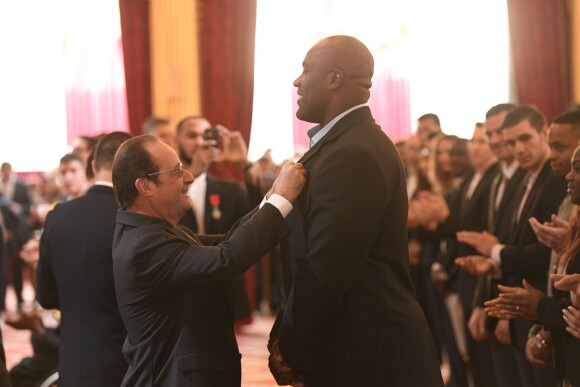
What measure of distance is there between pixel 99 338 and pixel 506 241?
2134 mm

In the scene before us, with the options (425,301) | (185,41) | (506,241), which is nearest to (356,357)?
(506,241)

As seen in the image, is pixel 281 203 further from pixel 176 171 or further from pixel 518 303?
pixel 518 303

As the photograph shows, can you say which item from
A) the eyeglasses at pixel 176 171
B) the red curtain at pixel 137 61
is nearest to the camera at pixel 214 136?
the eyeglasses at pixel 176 171

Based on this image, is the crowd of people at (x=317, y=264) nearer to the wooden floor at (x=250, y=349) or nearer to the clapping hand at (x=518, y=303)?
the clapping hand at (x=518, y=303)

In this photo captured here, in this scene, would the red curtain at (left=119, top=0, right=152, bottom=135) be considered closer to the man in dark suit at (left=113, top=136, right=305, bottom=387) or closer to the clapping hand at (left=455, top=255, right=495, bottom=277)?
the clapping hand at (left=455, top=255, right=495, bottom=277)

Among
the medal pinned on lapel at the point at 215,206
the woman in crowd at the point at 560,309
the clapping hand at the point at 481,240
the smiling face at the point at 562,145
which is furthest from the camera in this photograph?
the medal pinned on lapel at the point at 215,206

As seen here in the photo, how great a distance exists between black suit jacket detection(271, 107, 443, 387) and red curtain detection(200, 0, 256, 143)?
7490 mm

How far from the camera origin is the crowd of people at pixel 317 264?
2.71 meters

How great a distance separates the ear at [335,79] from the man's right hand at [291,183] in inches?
10.3

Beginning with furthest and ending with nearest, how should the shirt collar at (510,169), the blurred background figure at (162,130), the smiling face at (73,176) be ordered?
the blurred background figure at (162,130) < the smiling face at (73,176) < the shirt collar at (510,169)

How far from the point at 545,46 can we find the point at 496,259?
6.22 meters

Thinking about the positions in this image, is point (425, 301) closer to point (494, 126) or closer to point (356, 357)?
point (494, 126)

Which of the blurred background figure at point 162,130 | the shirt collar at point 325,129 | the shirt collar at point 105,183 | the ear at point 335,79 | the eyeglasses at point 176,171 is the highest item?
the ear at point 335,79

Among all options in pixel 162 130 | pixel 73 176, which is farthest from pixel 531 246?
pixel 162 130
